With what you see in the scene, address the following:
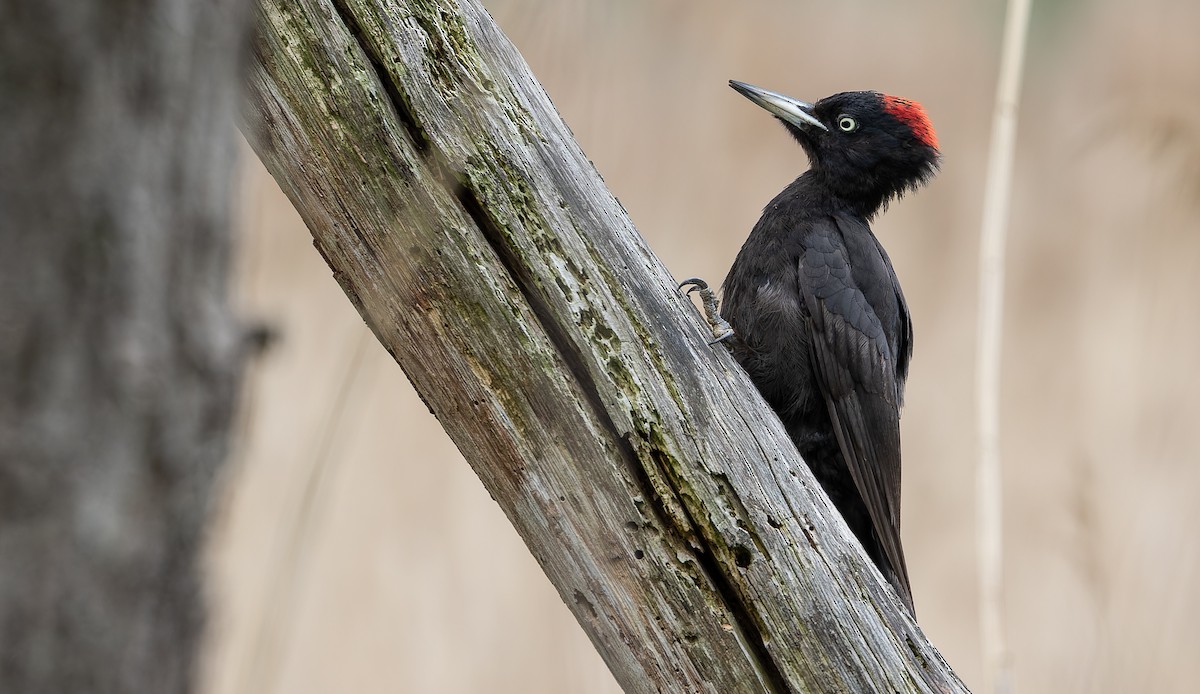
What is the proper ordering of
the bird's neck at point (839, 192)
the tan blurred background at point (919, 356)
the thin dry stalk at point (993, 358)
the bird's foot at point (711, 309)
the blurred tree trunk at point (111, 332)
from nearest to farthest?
the blurred tree trunk at point (111, 332) < the thin dry stalk at point (993, 358) < the bird's foot at point (711, 309) < the bird's neck at point (839, 192) < the tan blurred background at point (919, 356)

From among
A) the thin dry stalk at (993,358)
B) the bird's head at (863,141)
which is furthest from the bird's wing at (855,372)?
the thin dry stalk at (993,358)

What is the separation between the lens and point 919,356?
16.8 feet

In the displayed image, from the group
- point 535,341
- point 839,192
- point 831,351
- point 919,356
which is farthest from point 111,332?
point 919,356

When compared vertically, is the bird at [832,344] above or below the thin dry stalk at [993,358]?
above

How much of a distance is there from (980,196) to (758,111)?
1195 millimetres

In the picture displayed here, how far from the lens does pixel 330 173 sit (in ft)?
4.88

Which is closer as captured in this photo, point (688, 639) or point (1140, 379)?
point (688, 639)

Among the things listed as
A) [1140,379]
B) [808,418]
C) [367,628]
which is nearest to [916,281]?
[1140,379]

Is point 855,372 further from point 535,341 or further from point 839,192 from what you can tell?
point 535,341

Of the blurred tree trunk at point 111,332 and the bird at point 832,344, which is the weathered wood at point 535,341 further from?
the bird at point 832,344

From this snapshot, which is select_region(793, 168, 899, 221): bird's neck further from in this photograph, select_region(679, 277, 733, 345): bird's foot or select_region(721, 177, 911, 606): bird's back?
select_region(679, 277, 733, 345): bird's foot

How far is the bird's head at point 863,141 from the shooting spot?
304cm

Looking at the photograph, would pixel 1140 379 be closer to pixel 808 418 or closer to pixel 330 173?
pixel 808 418

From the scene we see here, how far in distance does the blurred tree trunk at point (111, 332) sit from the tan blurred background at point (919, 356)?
318 centimetres
